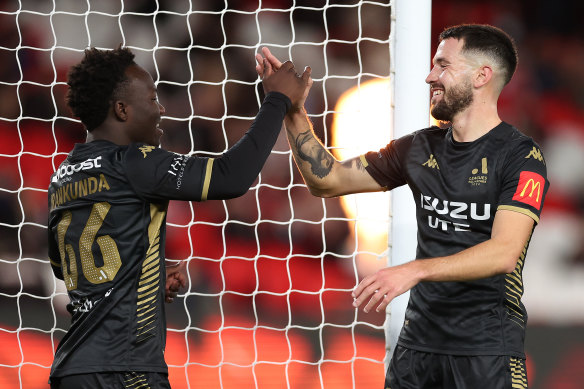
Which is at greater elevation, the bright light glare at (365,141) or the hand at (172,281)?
the hand at (172,281)

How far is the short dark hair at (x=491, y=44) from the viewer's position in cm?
213

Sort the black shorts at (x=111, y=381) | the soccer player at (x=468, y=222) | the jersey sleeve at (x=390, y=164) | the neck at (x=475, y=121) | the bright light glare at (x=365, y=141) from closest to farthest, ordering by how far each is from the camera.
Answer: the black shorts at (x=111, y=381) < the soccer player at (x=468, y=222) < the neck at (x=475, y=121) < the jersey sleeve at (x=390, y=164) < the bright light glare at (x=365, y=141)

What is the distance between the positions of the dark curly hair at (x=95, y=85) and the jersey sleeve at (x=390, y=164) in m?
0.80

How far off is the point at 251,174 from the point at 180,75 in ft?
16.4

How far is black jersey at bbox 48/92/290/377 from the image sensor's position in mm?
1745

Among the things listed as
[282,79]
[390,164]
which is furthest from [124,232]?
[390,164]

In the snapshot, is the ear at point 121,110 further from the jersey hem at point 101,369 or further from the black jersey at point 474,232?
the black jersey at point 474,232

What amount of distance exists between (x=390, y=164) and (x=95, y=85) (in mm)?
884

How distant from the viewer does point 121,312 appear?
5.86ft

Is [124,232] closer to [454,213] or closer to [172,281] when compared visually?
[172,281]

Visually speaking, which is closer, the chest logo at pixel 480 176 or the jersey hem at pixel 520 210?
the jersey hem at pixel 520 210

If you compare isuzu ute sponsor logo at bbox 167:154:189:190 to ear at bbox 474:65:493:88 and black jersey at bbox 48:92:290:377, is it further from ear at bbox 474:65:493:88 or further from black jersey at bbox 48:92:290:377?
ear at bbox 474:65:493:88

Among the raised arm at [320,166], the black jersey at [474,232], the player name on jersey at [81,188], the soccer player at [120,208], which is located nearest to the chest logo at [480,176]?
the black jersey at [474,232]

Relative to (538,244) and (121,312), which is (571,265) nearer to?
(538,244)
